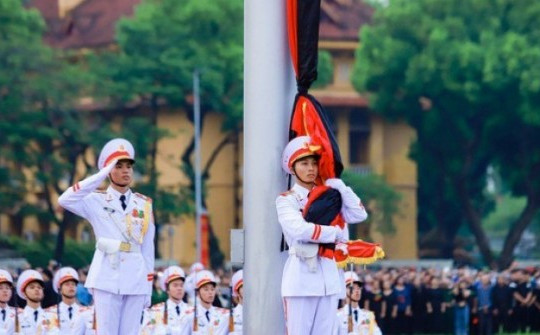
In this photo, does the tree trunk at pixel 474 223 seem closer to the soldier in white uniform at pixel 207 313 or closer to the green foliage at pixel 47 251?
the green foliage at pixel 47 251

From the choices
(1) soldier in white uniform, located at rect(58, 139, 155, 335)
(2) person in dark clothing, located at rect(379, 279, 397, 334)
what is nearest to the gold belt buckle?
(1) soldier in white uniform, located at rect(58, 139, 155, 335)

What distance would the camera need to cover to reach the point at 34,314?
739 inches

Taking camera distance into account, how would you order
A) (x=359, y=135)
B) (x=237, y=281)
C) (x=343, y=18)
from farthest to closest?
(x=359, y=135) < (x=343, y=18) < (x=237, y=281)

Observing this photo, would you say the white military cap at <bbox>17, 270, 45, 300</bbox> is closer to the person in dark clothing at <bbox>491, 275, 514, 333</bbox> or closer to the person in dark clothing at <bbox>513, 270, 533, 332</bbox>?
the person in dark clothing at <bbox>491, 275, 514, 333</bbox>

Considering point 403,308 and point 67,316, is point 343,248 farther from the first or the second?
point 403,308

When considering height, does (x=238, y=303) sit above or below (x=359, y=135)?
below

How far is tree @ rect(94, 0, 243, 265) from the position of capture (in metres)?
57.9

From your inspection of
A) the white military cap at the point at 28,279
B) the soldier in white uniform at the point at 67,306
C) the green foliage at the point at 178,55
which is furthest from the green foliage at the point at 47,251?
the white military cap at the point at 28,279

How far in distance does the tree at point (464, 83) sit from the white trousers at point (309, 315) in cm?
4771

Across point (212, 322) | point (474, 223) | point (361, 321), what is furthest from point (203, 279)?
point (474, 223)

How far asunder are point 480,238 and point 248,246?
169 feet

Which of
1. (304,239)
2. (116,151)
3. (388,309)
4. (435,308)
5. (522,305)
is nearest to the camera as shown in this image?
(304,239)

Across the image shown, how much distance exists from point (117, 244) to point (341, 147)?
57385 millimetres

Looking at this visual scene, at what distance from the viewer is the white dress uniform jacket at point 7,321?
18281 millimetres
